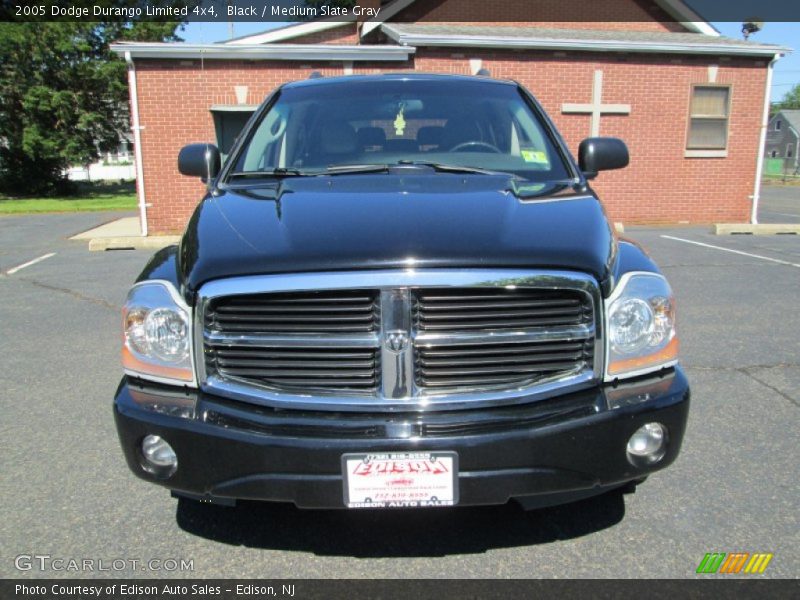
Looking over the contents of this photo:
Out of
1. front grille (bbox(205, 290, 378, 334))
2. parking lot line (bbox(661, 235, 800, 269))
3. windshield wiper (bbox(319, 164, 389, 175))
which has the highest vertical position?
windshield wiper (bbox(319, 164, 389, 175))

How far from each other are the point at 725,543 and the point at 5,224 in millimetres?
16438

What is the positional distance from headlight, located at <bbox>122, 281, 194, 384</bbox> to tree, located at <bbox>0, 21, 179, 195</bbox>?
27680 millimetres

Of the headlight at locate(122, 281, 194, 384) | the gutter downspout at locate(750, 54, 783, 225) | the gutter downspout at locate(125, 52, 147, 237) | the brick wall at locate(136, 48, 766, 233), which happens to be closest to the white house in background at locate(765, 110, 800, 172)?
the gutter downspout at locate(750, 54, 783, 225)

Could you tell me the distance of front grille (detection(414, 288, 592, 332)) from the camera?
88.0 inches

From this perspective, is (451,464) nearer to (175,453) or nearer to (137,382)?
(175,453)

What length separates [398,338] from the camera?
2223mm

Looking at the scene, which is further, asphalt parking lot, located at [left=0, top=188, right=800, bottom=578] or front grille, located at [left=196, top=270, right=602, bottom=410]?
asphalt parking lot, located at [left=0, top=188, right=800, bottom=578]

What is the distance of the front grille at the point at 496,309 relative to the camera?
7.33ft

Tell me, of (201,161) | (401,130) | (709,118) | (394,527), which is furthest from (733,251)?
(394,527)

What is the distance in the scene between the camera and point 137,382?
241cm

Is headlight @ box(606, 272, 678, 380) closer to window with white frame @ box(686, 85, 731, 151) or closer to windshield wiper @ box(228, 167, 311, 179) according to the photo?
windshield wiper @ box(228, 167, 311, 179)

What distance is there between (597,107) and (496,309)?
12034mm

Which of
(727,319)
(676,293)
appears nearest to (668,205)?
(676,293)

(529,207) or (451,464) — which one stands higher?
(529,207)
